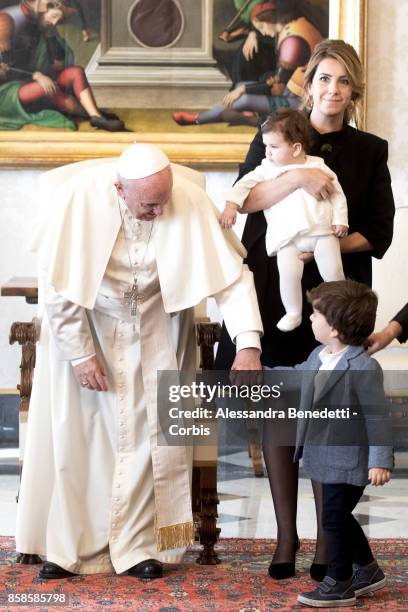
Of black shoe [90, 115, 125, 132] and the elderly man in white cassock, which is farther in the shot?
black shoe [90, 115, 125, 132]

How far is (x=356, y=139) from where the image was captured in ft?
14.4

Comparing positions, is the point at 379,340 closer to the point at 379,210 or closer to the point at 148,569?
the point at 379,210

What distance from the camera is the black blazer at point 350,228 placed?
4.29m

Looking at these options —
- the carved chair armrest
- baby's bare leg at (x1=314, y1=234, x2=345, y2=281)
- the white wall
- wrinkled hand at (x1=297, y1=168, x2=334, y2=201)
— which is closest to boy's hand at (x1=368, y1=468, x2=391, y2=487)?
baby's bare leg at (x1=314, y1=234, x2=345, y2=281)

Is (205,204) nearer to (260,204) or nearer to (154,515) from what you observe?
(260,204)

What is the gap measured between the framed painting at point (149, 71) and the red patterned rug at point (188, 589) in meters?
3.26

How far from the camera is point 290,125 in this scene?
4.17 metres

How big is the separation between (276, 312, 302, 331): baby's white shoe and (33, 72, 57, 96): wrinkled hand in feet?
11.2

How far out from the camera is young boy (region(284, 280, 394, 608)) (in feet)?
12.2

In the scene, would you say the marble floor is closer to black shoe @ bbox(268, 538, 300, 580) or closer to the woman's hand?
black shoe @ bbox(268, 538, 300, 580)

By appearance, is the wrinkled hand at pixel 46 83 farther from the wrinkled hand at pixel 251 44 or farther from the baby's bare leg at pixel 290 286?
the baby's bare leg at pixel 290 286

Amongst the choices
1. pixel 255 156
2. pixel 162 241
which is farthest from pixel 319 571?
pixel 255 156

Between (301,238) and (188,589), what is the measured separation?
1.36 m

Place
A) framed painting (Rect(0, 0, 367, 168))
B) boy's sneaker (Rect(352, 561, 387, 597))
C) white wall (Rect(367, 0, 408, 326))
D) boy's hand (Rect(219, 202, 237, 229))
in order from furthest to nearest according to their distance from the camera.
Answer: white wall (Rect(367, 0, 408, 326)) < framed painting (Rect(0, 0, 367, 168)) < boy's hand (Rect(219, 202, 237, 229)) < boy's sneaker (Rect(352, 561, 387, 597))
